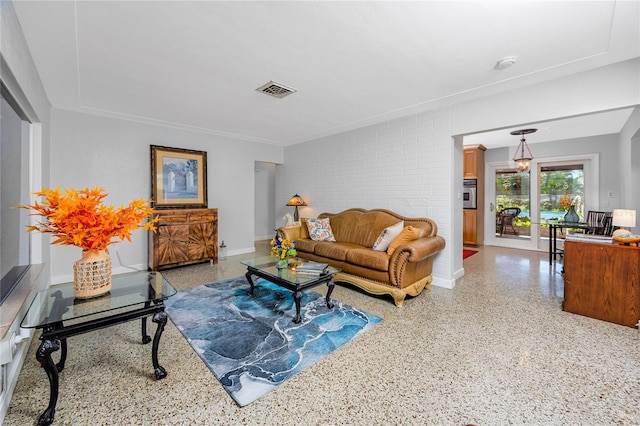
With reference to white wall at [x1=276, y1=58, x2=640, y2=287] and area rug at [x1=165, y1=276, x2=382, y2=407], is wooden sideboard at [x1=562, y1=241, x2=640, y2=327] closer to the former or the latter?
white wall at [x1=276, y1=58, x2=640, y2=287]

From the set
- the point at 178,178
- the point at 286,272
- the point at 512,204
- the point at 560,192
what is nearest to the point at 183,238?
the point at 178,178

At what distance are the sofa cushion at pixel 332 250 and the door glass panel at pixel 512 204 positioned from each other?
5.06 meters

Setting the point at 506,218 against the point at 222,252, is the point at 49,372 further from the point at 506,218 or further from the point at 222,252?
the point at 506,218

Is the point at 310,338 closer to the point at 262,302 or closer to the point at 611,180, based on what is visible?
the point at 262,302

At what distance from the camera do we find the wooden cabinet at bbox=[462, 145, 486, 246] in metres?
6.58

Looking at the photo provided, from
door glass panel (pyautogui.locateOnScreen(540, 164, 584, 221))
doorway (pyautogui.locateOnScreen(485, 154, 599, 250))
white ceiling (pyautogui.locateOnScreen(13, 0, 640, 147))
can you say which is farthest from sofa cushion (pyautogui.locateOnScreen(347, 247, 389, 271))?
door glass panel (pyautogui.locateOnScreen(540, 164, 584, 221))

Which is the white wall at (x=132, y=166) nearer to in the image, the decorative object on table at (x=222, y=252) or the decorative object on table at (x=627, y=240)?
the decorative object on table at (x=222, y=252)

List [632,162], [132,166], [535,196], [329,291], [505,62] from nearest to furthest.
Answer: [505,62]
[329,291]
[632,162]
[132,166]
[535,196]

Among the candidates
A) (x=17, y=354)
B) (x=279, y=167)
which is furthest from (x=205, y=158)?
(x=17, y=354)

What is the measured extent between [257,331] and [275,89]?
8.78 ft

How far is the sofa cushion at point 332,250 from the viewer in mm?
3721

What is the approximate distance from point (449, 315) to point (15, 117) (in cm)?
444

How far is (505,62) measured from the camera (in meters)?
2.56

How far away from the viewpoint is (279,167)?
6688 mm
